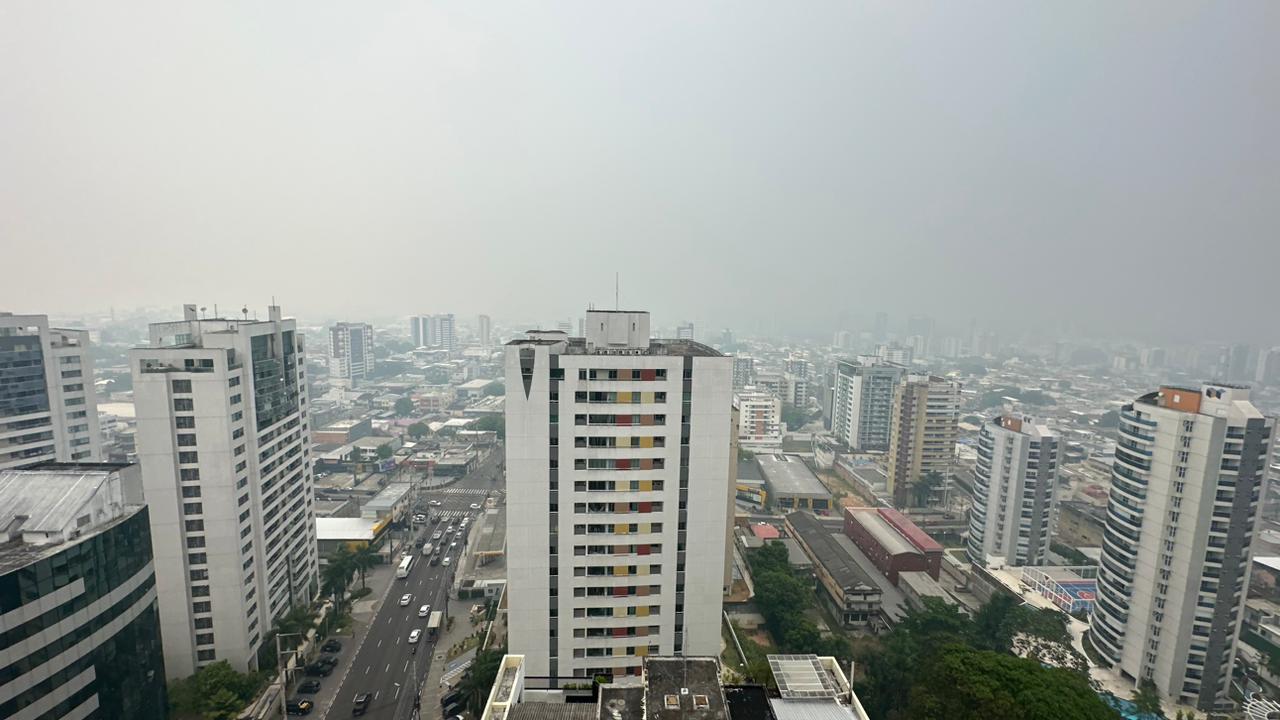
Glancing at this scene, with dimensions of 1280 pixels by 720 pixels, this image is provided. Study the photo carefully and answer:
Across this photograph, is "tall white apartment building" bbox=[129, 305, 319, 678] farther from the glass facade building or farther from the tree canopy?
the tree canopy

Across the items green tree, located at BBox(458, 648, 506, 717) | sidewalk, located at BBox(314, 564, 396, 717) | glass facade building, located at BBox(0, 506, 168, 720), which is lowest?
sidewalk, located at BBox(314, 564, 396, 717)

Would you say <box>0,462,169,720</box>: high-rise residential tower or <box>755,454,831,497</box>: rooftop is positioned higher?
<box>0,462,169,720</box>: high-rise residential tower

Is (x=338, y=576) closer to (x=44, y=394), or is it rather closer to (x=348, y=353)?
(x=44, y=394)

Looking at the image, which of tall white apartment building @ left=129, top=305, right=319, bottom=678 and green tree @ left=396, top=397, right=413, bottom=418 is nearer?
tall white apartment building @ left=129, top=305, right=319, bottom=678

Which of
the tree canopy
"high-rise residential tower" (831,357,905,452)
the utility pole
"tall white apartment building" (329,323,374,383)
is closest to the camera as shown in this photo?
the tree canopy

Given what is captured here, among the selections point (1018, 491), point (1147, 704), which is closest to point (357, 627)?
point (1147, 704)

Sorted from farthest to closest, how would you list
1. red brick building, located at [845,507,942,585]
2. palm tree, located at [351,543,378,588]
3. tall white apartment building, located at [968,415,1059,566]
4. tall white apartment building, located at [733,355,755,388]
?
tall white apartment building, located at [733,355,755,388] → tall white apartment building, located at [968,415,1059,566] → red brick building, located at [845,507,942,585] → palm tree, located at [351,543,378,588]

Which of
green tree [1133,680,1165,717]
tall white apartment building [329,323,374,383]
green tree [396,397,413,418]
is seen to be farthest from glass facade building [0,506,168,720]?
tall white apartment building [329,323,374,383]
